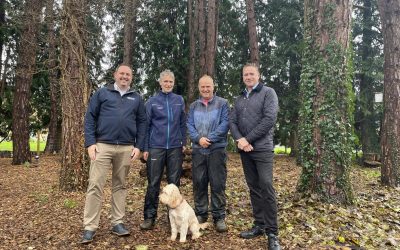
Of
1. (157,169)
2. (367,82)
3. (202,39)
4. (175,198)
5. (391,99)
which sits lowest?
(175,198)

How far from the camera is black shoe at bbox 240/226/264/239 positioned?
5078mm

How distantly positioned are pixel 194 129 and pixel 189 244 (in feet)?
5.36

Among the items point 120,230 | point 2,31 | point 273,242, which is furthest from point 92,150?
point 2,31

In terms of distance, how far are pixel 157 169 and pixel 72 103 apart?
364 centimetres

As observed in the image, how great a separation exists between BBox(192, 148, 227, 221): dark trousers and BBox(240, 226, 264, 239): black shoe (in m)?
0.46

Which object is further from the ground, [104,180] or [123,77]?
[123,77]

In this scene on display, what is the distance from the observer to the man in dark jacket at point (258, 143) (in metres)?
4.79

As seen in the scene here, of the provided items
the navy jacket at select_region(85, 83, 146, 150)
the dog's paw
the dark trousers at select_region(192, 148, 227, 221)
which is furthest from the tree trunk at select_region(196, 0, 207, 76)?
the dog's paw

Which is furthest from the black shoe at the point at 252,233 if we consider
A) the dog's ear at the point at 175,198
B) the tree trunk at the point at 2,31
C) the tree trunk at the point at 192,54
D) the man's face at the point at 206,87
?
the tree trunk at the point at 2,31

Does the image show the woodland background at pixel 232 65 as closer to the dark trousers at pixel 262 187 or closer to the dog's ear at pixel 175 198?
the dark trousers at pixel 262 187

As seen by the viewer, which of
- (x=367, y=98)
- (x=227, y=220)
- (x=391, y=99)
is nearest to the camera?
(x=227, y=220)

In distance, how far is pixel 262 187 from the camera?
486 centimetres

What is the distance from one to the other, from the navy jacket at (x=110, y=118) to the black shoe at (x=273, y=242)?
2.33m

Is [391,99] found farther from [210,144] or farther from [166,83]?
[166,83]
